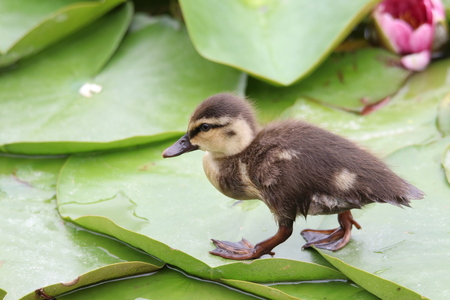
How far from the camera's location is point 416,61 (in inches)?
141

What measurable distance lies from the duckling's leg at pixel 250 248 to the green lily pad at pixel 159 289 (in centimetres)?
13

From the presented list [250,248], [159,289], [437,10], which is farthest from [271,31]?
[159,289]

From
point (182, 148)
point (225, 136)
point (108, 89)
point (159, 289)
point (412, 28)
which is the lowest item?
point (159, 289)

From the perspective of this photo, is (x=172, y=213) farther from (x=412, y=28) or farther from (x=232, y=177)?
(x=412, y=28)

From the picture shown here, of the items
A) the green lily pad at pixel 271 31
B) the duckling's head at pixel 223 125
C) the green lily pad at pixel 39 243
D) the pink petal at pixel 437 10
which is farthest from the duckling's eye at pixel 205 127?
the pink petal at pixel 437 10

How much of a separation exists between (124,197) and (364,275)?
4.04 ft

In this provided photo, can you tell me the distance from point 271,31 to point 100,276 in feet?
5.66

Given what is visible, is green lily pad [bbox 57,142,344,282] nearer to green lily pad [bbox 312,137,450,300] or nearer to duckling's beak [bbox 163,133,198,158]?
green lily pad [bbox 312,137,450,300]

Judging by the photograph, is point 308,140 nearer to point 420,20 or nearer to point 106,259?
point 106,259

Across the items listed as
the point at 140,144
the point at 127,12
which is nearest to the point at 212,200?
the point at 140,144

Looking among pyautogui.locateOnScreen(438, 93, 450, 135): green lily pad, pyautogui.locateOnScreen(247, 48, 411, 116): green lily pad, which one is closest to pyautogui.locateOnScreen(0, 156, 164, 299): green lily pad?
pyautogui.locateOnScreen(247, 48, 411, 116): green lily pad

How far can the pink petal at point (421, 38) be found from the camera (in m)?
3.53

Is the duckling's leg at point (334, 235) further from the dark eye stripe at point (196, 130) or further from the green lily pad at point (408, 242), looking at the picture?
the dark eye stripe at point (196, 130)

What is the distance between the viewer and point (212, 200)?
105 inches
